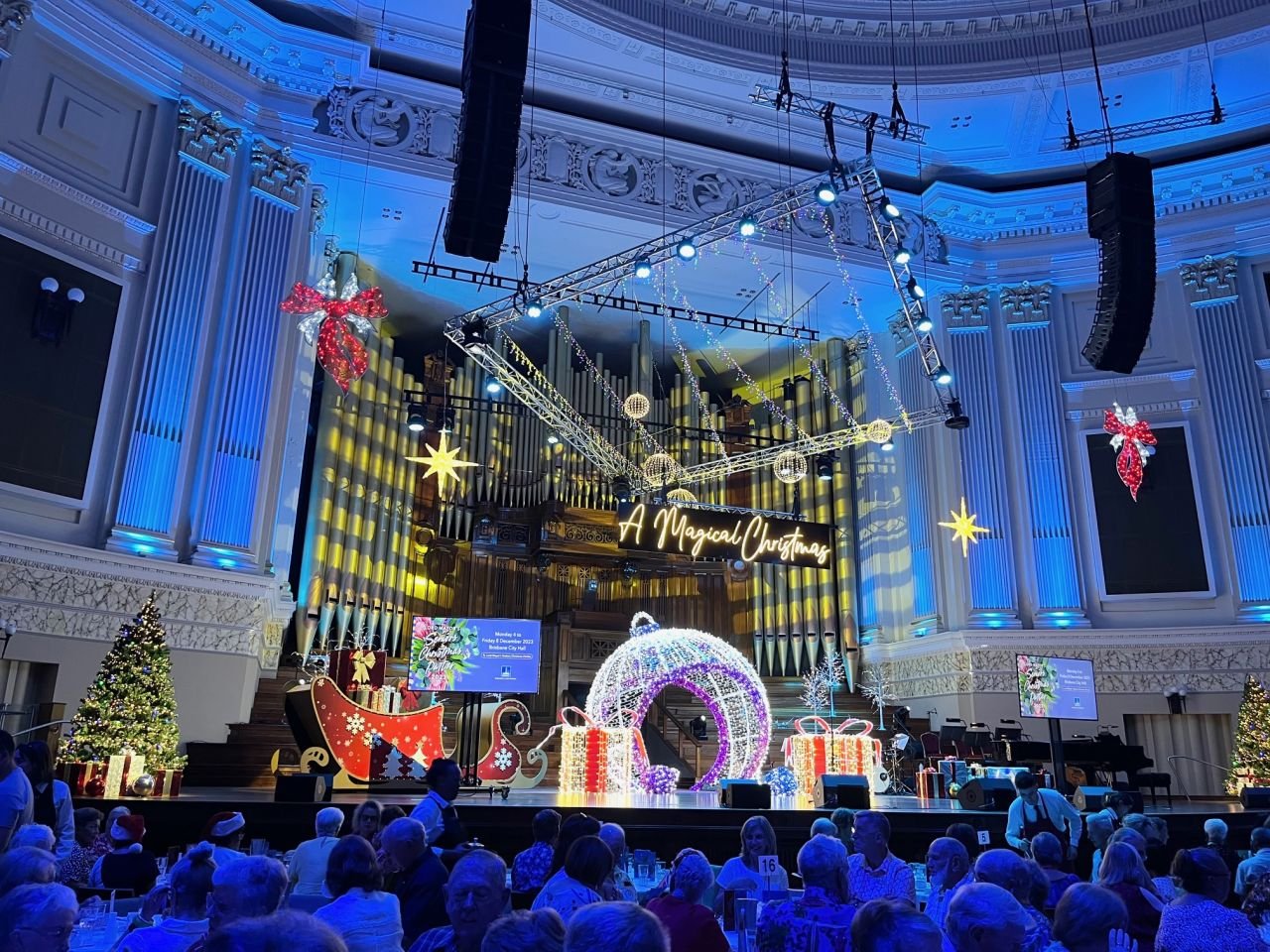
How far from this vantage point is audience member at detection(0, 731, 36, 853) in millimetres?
3885

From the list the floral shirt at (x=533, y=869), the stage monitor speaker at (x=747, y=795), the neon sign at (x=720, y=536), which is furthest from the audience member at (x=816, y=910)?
the neon sign at (x=720, y=536)

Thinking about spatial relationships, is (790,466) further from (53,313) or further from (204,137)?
(53,313)

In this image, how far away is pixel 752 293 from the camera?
1680 cm

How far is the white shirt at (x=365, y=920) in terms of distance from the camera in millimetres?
2662

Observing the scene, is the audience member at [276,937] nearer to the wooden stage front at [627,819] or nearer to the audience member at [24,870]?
the audience member at [24,870]

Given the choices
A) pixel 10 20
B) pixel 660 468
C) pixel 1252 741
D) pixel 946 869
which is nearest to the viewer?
pixel 946 869

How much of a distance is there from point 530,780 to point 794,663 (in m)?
6.42

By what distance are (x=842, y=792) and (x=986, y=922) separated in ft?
22.0

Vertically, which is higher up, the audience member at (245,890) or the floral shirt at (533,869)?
the audience member at (245,890)

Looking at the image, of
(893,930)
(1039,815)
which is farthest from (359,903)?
(1039,815)

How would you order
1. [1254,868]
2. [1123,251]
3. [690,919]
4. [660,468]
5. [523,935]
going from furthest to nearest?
[660,468]
[1123,251]
[1254,868]
[690,919]
[523,935]

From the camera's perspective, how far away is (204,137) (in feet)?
38.8

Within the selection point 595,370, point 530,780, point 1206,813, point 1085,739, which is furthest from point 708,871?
point 595,370

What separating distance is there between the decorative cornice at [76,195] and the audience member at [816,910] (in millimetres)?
10855
